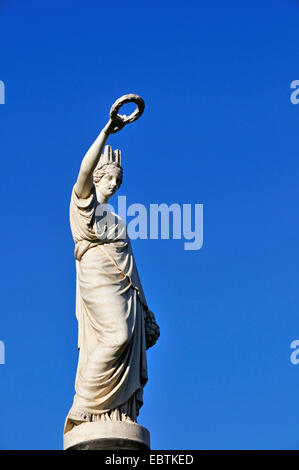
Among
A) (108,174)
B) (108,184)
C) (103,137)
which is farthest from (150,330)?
(103,137)

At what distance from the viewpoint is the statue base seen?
1805cm

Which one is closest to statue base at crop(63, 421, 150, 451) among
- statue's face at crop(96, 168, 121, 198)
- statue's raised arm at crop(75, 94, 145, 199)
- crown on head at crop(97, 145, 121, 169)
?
statue's raised arm at crop(75, 94, 145, 199)

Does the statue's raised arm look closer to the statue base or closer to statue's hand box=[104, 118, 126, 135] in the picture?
statue's hand box=[104, 118, 126, 135]

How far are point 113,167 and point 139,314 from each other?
8.96 ft

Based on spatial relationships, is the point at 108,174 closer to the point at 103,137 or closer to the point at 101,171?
the point at 101,171

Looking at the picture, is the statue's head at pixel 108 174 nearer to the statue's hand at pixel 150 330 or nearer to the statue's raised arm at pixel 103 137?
the statue's raised arm at pixel 103 137

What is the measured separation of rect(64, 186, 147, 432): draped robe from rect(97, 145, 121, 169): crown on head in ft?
2.67

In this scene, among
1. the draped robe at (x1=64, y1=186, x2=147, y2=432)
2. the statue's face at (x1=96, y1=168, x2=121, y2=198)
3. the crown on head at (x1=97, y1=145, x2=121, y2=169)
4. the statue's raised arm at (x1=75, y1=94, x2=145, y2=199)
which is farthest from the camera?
the crown on head at (x1=97, y1=145, x2=121, y2=169)

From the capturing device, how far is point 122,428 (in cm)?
1823

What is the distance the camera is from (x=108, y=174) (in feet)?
65.7

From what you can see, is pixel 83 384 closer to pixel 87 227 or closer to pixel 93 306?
pixel 93 306
